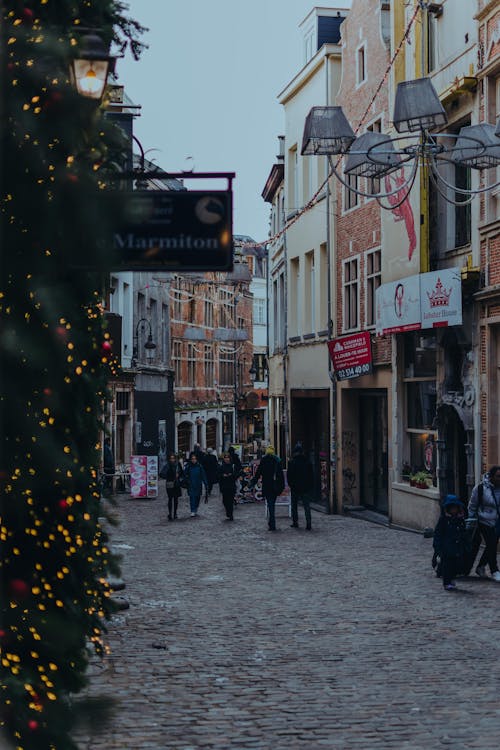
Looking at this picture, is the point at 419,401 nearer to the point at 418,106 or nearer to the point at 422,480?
the point at 422,480

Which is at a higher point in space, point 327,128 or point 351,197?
point 351,197

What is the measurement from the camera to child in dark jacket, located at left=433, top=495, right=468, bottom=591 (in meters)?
13.9

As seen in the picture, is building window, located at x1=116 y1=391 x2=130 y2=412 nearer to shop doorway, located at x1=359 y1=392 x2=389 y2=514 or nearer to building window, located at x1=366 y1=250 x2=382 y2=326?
shop doorway, located at x1=359 y1=392 x2=389 y2=514

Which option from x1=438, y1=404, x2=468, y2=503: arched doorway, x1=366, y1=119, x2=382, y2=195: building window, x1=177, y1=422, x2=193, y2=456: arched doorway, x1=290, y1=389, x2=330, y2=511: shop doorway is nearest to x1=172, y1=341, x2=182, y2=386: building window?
x1=177, y1=422, x2=193, y2=456: arched doorway

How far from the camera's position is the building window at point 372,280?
2616 cm

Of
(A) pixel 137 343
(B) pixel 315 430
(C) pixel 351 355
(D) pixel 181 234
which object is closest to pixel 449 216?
(C) pixel 351 355

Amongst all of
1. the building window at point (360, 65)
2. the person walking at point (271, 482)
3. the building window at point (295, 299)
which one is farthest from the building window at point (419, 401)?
the building window at point (295, 299)

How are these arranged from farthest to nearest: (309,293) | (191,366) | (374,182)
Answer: (191,366)
(309,293)
(374,182)

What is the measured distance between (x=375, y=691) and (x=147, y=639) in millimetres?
2870

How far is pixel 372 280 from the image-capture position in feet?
87.3

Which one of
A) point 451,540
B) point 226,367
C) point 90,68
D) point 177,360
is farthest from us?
point 226,367

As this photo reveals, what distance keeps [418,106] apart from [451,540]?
18.6 ft

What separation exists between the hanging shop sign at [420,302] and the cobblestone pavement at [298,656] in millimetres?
4441

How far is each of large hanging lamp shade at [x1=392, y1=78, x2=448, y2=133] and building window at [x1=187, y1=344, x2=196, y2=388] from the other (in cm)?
4712
